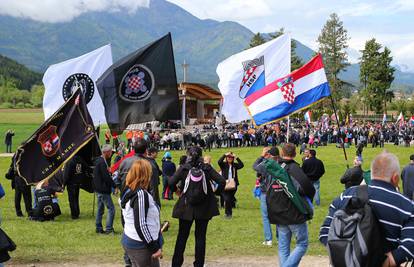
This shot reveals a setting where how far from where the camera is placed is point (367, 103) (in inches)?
3216

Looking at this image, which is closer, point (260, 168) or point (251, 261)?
point (260, 168)

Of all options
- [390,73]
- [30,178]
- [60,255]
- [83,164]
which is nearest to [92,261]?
[60,255]

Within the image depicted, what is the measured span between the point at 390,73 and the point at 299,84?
7139 centimetres

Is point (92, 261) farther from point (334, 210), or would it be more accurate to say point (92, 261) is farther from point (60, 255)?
point (334, 210)

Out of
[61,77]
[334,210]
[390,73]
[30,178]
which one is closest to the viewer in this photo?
[334,210]

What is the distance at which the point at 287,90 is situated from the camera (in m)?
13.3

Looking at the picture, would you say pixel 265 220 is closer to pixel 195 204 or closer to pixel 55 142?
pixel 195 204

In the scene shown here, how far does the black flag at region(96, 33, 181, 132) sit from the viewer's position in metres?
9.77

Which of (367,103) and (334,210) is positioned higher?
(367,103)

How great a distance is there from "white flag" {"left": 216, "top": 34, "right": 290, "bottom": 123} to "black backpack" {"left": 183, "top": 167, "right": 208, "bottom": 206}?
886cm

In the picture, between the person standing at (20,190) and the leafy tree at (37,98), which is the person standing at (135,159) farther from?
the leafy tree at (37,98)

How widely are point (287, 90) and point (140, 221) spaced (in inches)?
336

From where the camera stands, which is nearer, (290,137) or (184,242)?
(184,242)

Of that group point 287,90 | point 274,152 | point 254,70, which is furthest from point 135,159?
point 254,70
